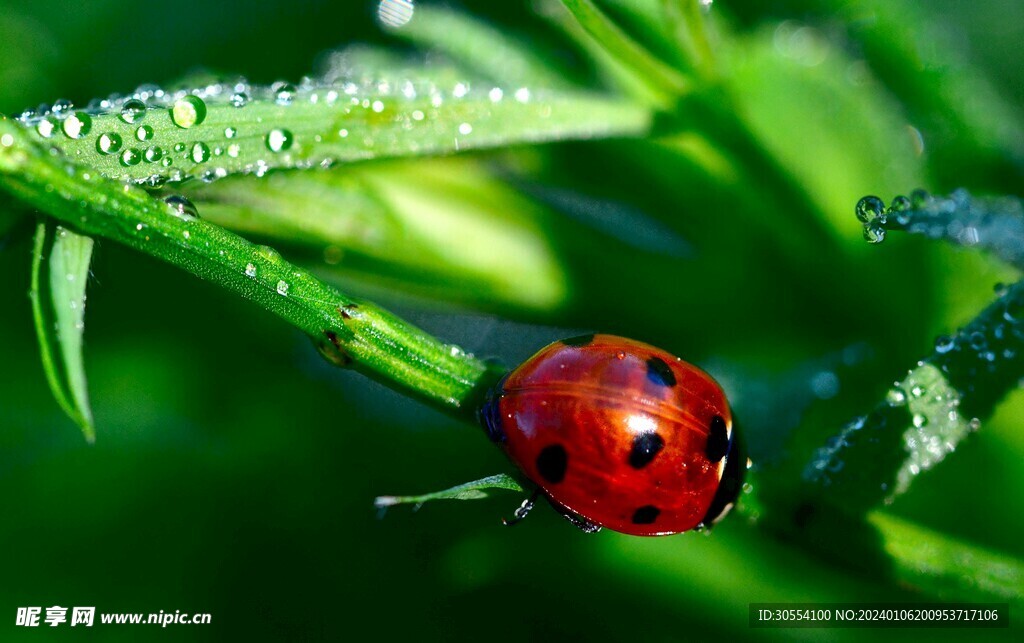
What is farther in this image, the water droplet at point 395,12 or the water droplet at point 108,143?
the water droplet at point 395,12

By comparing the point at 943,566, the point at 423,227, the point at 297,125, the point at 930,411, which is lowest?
Result: the point at 943,566

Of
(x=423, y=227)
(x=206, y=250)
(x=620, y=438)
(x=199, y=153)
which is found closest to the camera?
(x=206, y=250)

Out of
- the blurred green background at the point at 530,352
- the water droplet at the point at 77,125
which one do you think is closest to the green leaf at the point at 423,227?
the blurred green background at the point at 530,352

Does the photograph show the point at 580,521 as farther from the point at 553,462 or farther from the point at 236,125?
the point at 236,125

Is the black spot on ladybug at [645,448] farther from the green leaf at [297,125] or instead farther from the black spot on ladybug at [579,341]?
the green leaf at [297,125]

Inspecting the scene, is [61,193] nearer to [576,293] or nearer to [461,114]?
[461,114]

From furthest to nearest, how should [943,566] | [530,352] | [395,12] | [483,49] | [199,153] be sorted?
[530,352], [395,12], [483,49], [943,566], [199,153]

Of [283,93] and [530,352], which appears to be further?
[530,352]

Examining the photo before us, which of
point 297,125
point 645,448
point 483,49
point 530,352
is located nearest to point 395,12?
point 483,49
